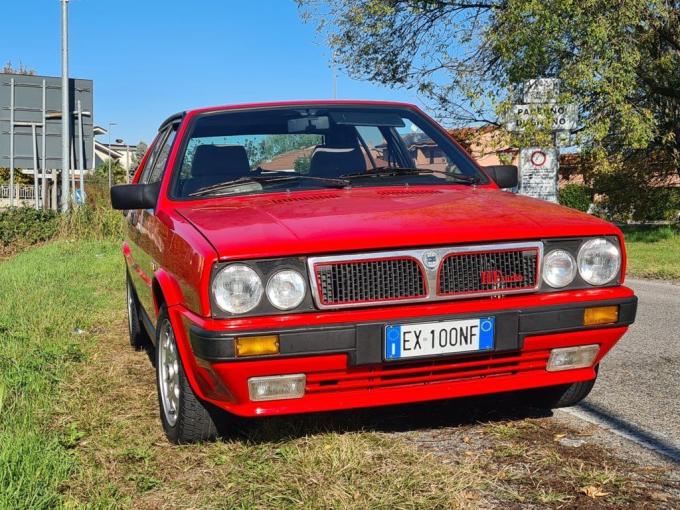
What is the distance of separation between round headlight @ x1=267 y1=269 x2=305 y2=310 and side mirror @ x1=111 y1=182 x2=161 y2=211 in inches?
55.6

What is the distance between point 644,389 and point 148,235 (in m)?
2.91

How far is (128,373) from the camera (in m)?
5.00

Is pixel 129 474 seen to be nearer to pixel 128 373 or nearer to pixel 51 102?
pixel 128 373

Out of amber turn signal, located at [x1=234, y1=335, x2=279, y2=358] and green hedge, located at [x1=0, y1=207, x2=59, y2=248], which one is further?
green hedge, located at [x1=0, y1=207, x2=59, y2=248]

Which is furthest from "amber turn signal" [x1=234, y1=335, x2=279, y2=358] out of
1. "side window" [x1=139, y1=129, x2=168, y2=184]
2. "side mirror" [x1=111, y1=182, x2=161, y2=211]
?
"side window" [x1=139, y1=129, x2=168, y2=184]

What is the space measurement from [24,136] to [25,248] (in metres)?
7.07

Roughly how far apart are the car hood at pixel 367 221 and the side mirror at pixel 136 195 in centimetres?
30

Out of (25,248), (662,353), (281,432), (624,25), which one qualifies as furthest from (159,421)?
(25,248)

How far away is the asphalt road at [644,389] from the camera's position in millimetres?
3650

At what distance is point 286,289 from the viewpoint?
3041 millimetres

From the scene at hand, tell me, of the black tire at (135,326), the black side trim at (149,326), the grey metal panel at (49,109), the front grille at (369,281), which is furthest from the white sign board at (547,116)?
the grey metal panel at (49,109)

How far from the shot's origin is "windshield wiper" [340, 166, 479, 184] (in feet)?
13.9

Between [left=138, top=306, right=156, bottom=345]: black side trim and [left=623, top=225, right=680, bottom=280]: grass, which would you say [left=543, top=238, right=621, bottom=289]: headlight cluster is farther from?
[left=623, top=225, right=680, bottom=280]: grass

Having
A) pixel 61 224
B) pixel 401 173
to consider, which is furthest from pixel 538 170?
pixel 61 224
